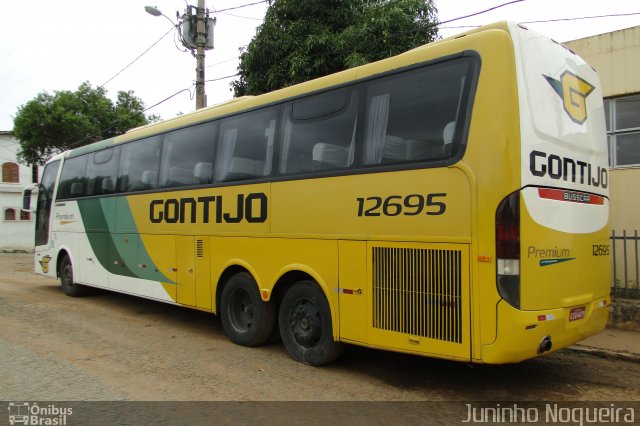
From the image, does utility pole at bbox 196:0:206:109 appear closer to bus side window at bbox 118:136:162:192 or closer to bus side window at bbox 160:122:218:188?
bus side window at bbox 118:136:162:192

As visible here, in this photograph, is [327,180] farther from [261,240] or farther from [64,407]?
[64,407]

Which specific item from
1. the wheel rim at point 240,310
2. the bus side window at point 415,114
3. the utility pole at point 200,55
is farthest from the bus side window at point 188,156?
the utility pole at point 200,55

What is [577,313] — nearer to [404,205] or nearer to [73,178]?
[404,205]

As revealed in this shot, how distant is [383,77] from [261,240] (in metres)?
2.58

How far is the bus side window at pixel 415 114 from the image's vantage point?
462 centimetres

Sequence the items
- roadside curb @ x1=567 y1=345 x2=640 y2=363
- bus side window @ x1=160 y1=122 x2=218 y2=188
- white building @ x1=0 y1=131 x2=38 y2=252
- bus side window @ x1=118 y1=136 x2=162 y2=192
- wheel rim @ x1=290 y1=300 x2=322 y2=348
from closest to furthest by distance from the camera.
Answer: wheel rim @ x1=290 y1=300 x2=322 y2=348
roadside curb @ x1=567 y1=345 x2=640 y2=363
bus side window @ x1=160 y1=122 x2=218 y2=188
bus side window @ x1=118 y1=136 x2=162 y2=192
white building @ x1=0 y1=131 x2=38 y2=252

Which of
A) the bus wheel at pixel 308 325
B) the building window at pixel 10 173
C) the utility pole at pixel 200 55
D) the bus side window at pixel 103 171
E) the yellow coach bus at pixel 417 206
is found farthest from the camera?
the building window at pixel 10 173

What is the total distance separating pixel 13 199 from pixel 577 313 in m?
33.6

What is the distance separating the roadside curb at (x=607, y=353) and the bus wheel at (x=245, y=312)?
4.07 meters

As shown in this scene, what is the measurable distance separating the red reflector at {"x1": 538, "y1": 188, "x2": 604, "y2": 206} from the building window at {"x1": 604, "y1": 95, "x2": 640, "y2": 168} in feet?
13.2

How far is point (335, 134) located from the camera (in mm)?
5652

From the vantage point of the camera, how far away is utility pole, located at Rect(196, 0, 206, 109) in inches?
514

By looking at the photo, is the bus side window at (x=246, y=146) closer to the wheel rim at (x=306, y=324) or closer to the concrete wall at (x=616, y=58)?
the wheel rim at (x=306, y=324)

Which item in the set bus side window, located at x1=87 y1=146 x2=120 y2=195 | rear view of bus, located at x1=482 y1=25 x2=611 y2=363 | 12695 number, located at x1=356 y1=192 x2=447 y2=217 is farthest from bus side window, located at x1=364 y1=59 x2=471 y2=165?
bus side window, located at x1=87 y1=146 x2=120 y2=195
